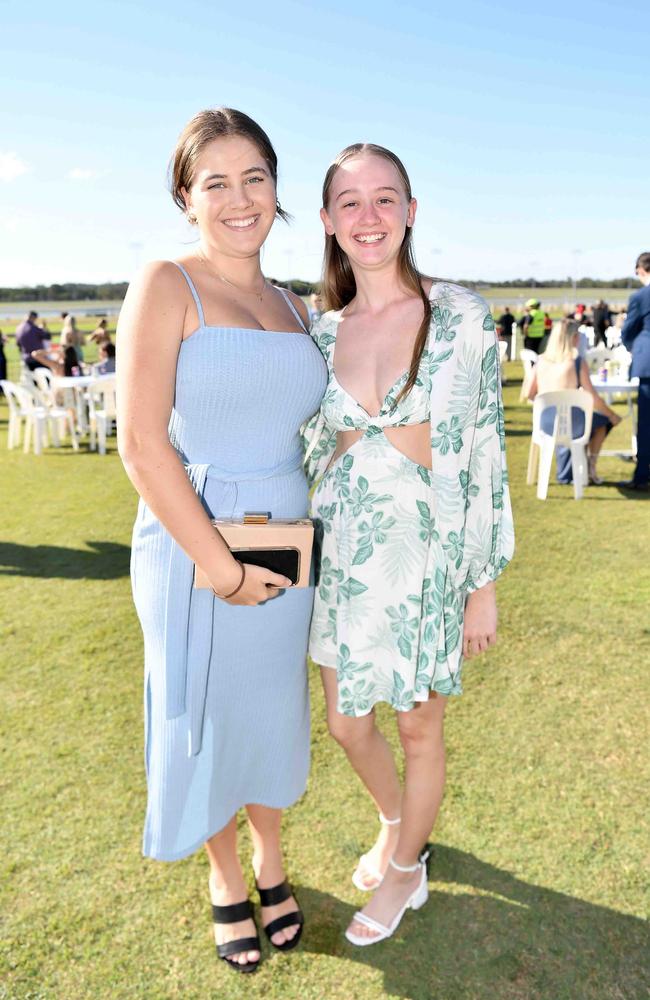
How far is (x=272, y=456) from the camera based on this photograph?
6.54 feet

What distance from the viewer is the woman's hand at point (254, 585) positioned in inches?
72.5

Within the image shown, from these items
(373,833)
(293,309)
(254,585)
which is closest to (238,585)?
(254,585)

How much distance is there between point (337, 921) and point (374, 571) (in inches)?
46.7

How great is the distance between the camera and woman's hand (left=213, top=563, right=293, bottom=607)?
1.84m

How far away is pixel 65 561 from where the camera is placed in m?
6.10

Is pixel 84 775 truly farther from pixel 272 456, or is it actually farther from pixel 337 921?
pixel 272 456

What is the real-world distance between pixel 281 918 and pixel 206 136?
2215 mm

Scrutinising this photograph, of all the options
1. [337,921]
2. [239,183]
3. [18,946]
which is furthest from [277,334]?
[18,946]

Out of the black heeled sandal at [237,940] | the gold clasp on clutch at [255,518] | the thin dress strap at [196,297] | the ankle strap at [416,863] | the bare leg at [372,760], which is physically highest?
the thin dress strap at [196,297]

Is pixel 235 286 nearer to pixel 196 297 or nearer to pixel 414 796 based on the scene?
pixel 196 297

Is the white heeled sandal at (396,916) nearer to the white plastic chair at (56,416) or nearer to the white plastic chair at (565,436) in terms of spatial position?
the white plastic chair at (565,436)

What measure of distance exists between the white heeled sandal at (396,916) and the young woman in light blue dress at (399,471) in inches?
17.9

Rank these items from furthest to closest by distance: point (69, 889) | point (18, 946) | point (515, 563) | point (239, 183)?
point (515, 563), point (69, 889), point (18, 946), point (239, 183)

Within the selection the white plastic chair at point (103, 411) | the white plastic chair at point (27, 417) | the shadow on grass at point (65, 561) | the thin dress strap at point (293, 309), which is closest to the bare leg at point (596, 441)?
the shadow on grass at point (65, 561)
